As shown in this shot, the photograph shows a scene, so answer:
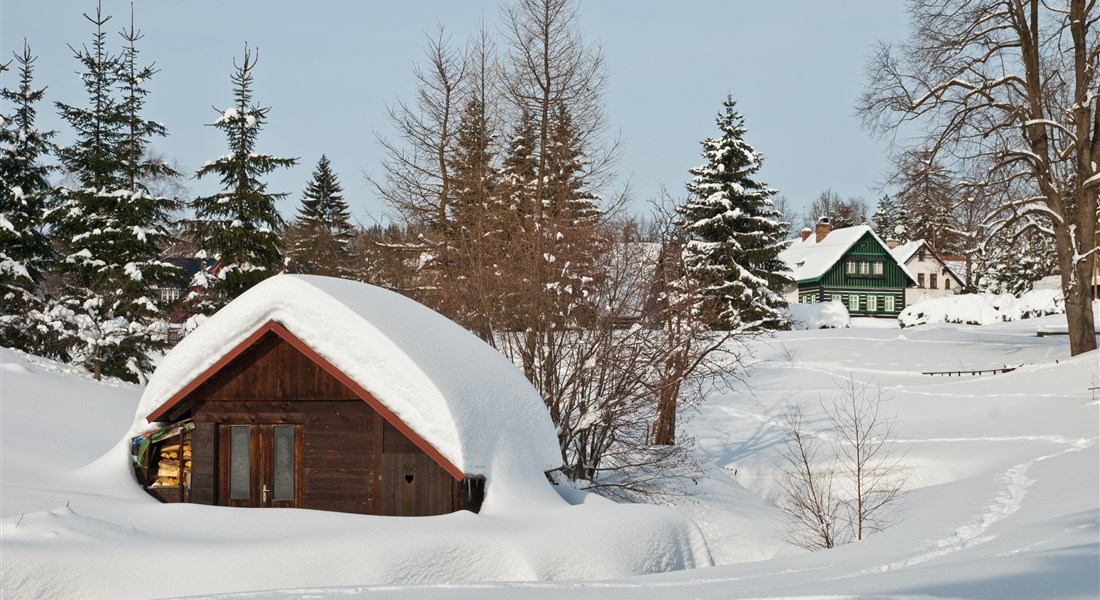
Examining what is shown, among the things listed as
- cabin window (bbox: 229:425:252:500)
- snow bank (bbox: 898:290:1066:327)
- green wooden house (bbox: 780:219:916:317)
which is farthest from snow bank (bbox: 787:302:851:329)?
cabin window (bbox: 229:425:252:500)

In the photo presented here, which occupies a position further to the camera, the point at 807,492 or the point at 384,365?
the point at 807,492

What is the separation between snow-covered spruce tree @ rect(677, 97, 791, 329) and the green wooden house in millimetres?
22377

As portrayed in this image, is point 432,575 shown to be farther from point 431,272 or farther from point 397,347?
point 431,272

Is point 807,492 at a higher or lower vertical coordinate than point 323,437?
lower

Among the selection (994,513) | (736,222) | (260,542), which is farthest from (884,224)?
(260,542)

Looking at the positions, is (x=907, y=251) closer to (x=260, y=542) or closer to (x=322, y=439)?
(x=322, y=439)

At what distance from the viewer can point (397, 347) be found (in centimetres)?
1453

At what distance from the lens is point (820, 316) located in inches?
2281

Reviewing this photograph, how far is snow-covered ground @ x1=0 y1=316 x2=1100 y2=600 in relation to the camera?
9.01 m

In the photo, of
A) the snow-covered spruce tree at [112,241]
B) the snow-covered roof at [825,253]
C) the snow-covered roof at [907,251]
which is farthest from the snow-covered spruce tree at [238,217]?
the snow-covered roof at [907,251]

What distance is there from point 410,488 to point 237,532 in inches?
110

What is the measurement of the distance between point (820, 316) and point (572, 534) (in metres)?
47.2

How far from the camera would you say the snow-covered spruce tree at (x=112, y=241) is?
29.7 m

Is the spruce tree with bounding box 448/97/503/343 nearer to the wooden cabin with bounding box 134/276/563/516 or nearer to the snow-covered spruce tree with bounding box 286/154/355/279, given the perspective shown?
the wooden cabin with bounding box 134/276/563/516
